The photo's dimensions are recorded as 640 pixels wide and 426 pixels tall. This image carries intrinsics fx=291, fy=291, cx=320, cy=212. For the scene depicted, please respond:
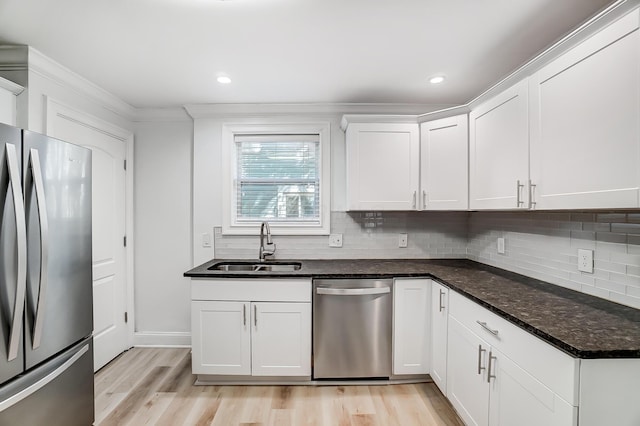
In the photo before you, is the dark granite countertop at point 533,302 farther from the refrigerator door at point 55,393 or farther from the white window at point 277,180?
the refrigerator door at point 55,393

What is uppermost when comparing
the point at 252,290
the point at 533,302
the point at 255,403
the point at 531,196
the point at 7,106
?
the point at 7,106

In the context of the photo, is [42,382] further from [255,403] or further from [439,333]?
[439,333]

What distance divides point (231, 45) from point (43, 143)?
116 centimetres

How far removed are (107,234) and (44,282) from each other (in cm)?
138

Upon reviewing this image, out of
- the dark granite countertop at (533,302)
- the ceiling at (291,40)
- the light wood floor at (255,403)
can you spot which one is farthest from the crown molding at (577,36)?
the light wood floor at (255,403)

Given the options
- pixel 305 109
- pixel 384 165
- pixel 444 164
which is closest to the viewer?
pixel 444 164

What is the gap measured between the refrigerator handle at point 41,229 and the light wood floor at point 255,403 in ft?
3.25

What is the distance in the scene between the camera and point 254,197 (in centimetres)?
297

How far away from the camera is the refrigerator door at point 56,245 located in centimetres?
140

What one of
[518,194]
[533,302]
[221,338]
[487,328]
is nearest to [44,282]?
[221,338]

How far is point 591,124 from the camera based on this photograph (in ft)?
4.10

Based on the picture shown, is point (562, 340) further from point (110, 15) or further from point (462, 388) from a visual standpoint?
point (110, 15)

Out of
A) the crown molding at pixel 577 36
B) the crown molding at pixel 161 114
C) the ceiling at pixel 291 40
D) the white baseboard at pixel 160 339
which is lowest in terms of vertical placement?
the white baseboard at pixel 160 339

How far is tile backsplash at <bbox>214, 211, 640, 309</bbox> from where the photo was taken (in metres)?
1.49
